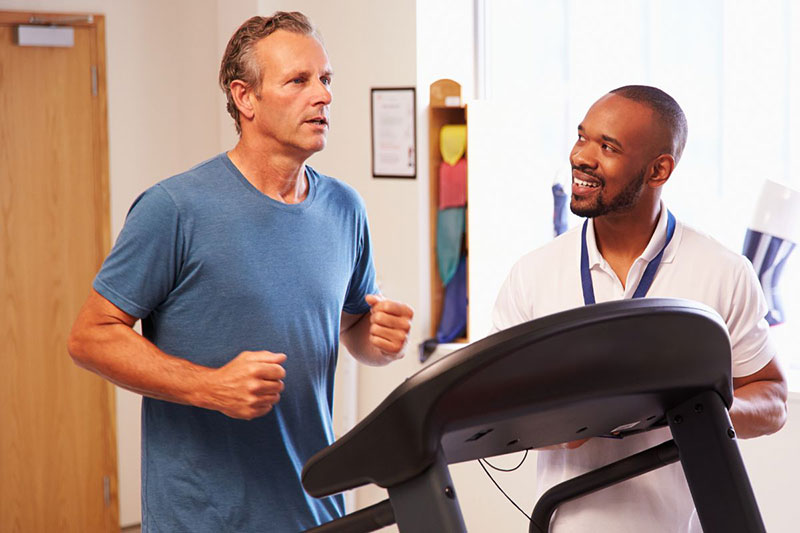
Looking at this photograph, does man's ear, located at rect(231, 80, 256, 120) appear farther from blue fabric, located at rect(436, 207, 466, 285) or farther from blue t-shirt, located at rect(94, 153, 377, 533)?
blue fabric, located at rect(436, 207, 466, 285)

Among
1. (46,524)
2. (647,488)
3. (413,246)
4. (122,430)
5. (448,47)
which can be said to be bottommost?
(46,524)

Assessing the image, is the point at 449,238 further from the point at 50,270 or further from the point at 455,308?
the point at 50,270

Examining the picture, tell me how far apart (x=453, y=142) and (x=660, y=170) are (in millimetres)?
2076

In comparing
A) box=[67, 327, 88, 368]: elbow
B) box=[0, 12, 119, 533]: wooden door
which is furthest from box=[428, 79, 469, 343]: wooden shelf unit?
box=[67, 327, 88, 368]: elbow

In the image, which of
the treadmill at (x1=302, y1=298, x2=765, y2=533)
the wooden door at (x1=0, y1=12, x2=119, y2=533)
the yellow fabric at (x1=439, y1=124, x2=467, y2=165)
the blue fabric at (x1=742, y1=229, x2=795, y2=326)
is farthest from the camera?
the wooden door at (x1=0, y1=12, x2=119, y2=533)

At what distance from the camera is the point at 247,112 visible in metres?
1.78

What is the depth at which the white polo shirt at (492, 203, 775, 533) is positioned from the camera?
156cm

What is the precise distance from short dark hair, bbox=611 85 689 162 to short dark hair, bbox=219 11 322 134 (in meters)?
0.61

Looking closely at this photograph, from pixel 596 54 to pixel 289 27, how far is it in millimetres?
2102

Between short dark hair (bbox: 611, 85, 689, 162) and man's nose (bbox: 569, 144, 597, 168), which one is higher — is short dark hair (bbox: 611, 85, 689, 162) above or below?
above

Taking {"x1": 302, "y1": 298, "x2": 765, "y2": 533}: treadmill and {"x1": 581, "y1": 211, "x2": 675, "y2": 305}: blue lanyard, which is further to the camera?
{"x1": 581, "y1": 211, "x2": 675, "y2": 305}: blue lanyard

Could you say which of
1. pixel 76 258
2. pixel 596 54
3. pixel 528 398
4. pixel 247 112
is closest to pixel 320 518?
pixel 247 112

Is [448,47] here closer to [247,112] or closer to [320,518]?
[247,112]

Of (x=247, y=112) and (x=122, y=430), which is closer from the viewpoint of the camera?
(x=247, y=112)
